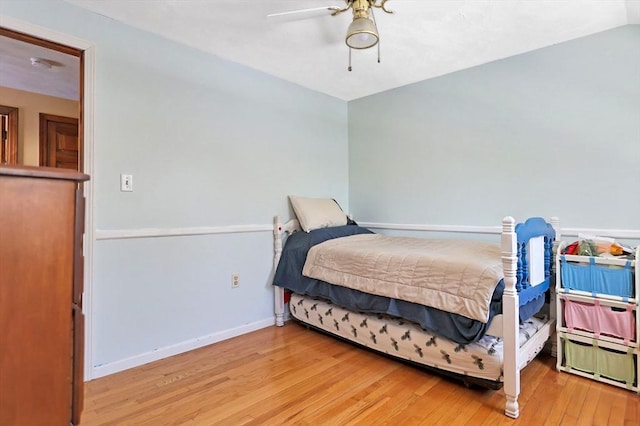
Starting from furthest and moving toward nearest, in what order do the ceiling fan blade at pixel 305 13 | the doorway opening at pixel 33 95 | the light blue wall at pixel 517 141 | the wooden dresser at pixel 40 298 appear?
the doorway opening at pixel 33 95, the light blue wall at pixel 517 141, the ceiling fan blade at pixel 305 13, the wooden dresser at pixel 40 298

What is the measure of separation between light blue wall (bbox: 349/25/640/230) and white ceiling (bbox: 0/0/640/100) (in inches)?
7.7

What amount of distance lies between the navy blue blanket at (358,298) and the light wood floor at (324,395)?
35 cm

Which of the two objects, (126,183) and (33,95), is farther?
(33,95)

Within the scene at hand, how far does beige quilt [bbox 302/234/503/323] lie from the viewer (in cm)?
179

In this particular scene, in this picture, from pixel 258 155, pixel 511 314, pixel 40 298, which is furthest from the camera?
pixel 258 155

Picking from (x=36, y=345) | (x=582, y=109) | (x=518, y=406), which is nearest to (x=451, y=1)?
(x=582, y=109)

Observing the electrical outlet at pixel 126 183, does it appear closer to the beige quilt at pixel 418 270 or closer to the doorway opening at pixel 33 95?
the doorway opening at pixel 33 95

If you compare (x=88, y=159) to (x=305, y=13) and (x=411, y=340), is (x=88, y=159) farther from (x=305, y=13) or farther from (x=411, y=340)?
(x=411, y=340)

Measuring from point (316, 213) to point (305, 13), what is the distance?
161 centimetres

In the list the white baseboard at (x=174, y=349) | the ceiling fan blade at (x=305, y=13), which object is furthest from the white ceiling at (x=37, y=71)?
the white baseboard at (x=174, y=349)

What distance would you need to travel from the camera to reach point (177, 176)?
96.0 inches

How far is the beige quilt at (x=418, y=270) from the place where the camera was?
1790mm

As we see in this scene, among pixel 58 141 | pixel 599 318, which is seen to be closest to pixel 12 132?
pixel 58 141

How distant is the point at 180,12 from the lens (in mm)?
2057
